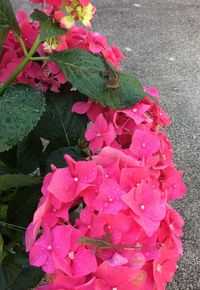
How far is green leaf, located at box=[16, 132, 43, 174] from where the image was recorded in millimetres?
1028

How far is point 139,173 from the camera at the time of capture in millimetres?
729

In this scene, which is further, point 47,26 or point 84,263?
point 47,26

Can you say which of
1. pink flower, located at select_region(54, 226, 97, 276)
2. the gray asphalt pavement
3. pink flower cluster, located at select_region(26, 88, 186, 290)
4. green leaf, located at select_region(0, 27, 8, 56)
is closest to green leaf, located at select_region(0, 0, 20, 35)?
green leaf, located at select_region(0, 27, 8, 56)

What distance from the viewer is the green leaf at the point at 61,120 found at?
987mm

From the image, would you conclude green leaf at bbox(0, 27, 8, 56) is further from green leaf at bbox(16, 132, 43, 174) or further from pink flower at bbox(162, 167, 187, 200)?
pink flower at bbox(162, 167, 187, 200)

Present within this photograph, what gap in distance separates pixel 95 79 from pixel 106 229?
0.31 metres

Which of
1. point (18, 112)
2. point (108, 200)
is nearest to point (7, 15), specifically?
point (18, 112)

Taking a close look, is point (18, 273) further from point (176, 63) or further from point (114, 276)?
point (176, 63)

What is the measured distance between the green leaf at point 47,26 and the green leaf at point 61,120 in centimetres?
16

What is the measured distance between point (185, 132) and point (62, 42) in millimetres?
1441

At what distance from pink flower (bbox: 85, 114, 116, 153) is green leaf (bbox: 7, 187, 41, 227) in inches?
5.4

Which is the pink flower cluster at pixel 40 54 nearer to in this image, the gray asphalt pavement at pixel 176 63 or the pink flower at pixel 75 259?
the pink flower at pixel 75 259

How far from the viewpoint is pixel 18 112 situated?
837 millimetres

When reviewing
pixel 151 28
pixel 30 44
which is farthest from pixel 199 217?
pixel 151 28
